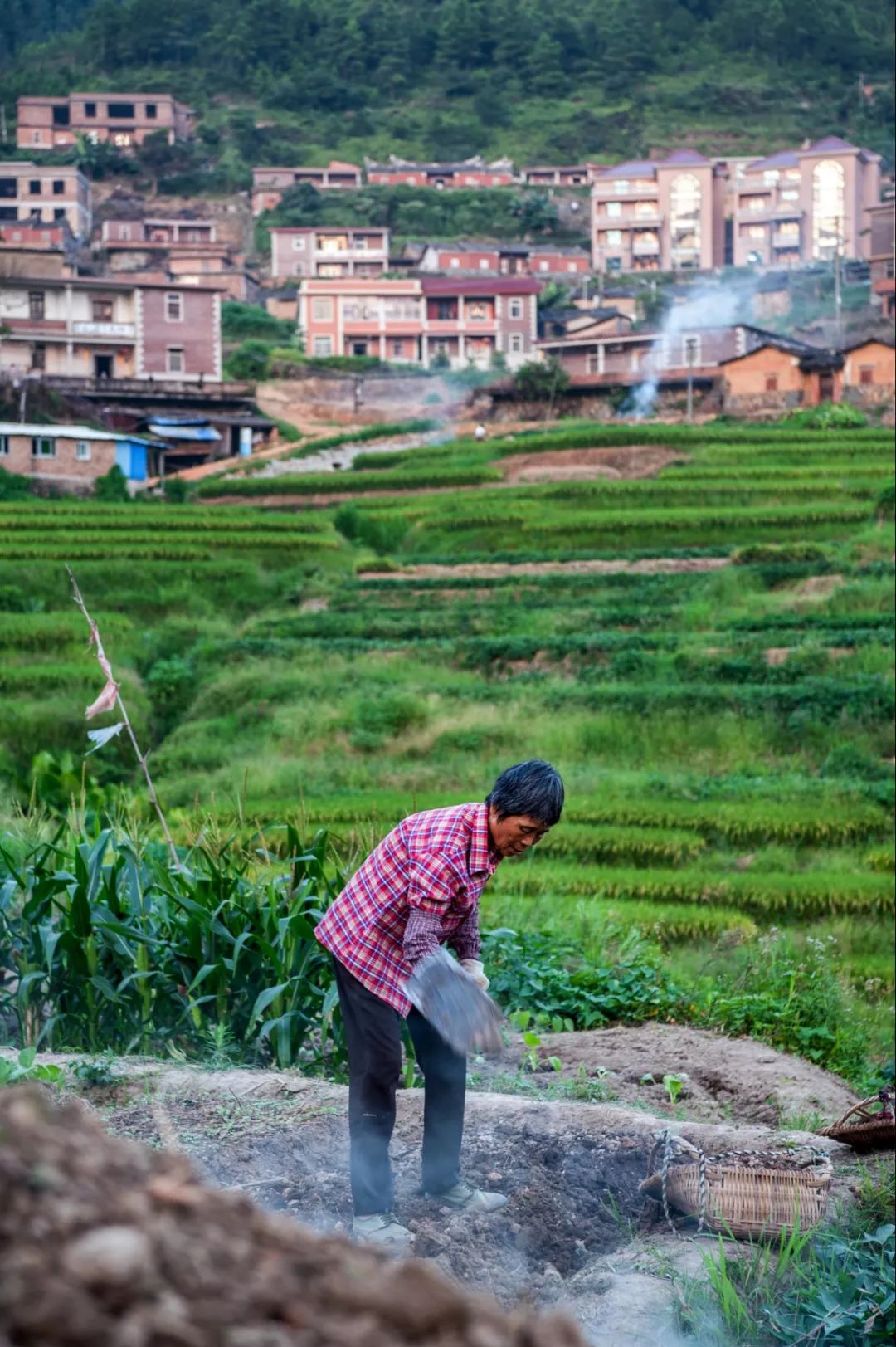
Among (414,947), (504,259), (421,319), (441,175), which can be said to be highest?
(441,175)

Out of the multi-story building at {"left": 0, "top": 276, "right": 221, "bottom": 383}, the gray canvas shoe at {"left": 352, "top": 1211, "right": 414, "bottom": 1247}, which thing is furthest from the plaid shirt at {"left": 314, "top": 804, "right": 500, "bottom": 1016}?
the multi-story building at {"left": 0, "top": 276, "right": 221, "bottom": 383}

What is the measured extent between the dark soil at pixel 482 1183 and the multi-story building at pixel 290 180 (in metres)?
93.3

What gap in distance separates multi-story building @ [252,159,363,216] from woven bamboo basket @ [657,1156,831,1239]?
94014 mm

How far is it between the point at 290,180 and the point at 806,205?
29.9m

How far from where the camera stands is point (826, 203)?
303ft

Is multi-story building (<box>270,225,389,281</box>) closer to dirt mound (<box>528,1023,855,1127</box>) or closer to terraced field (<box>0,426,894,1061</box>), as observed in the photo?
terraced field (<box>0,426,894,1061</box>)

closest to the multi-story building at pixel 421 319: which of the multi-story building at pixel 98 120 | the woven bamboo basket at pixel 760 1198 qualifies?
the multi-story building at pixel 98 120

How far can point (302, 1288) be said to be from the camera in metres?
1.75

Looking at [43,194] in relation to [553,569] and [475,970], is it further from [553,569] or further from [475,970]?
[475,970]

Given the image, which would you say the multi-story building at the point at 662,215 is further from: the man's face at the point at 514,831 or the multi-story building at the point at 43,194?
the man's face at the point at 514,831

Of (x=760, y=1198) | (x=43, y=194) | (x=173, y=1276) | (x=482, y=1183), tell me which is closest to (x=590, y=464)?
(x=482, y=1183)

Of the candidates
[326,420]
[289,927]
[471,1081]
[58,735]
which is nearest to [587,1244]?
[471,1081]

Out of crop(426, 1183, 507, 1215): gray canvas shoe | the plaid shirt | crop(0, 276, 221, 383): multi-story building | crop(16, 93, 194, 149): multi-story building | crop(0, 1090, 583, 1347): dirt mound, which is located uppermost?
crop(16, 93, 194, 149): multi-story building

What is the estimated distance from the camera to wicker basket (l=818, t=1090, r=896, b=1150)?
660cm
